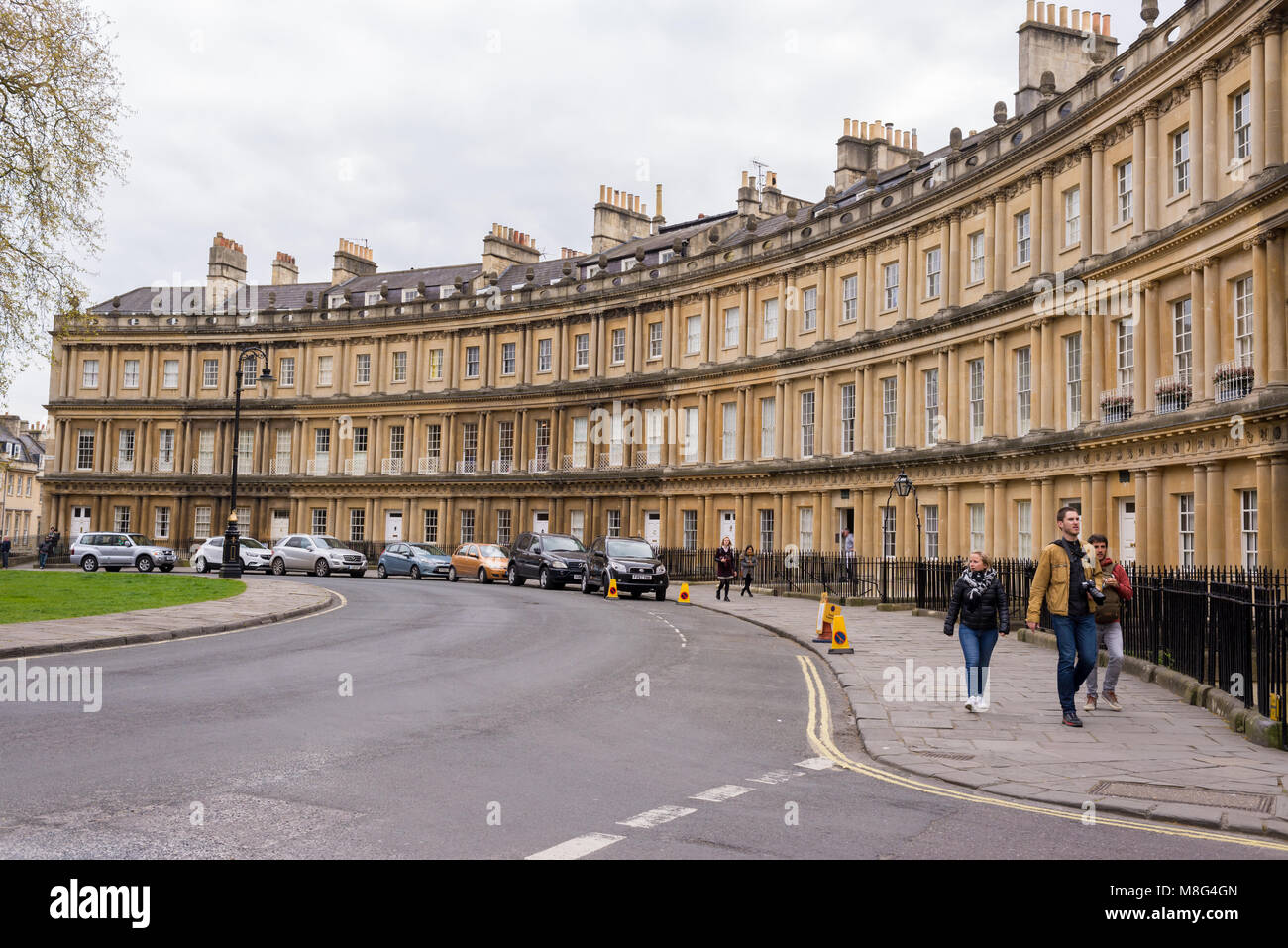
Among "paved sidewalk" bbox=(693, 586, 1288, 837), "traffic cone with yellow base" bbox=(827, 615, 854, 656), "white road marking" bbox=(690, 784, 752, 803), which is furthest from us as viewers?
"traffic cone with yellow base" bbox=(827, 615, 854, 656)

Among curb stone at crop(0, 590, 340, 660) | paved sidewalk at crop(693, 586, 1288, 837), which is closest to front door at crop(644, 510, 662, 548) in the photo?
curb stone at crop(0, 590, 340, 660)

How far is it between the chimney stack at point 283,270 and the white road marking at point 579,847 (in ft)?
215

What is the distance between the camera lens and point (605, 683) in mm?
12562

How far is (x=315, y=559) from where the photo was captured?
132ft

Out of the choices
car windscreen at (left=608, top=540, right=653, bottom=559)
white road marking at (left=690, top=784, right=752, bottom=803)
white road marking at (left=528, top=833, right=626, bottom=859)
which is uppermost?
car windscreen at (left=608, top=540, right=653, bottom=559)

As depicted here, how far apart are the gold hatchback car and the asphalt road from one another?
23340mm

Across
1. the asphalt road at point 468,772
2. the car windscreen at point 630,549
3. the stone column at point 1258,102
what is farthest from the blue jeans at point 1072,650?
the car windscreen at point 630,549

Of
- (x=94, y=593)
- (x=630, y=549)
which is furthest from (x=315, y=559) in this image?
(x=94, y=593)

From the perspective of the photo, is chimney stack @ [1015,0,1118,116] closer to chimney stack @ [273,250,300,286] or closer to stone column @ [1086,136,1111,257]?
stone column @ [1086,136,1111,257]

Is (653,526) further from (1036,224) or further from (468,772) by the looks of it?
(468,772)

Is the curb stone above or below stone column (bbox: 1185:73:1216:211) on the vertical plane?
below

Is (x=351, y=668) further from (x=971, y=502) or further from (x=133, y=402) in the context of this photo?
(x=133, y=402)

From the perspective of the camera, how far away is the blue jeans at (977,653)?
435 inches

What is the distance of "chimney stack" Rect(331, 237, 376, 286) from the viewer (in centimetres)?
6431
